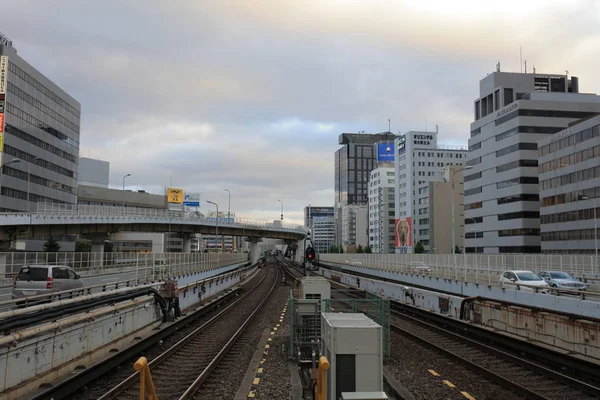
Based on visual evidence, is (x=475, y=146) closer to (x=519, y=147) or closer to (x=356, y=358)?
(x=519, y=147)

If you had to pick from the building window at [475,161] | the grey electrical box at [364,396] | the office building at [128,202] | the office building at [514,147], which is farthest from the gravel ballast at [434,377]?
the office building at [128,202]

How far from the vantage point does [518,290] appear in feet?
72.7

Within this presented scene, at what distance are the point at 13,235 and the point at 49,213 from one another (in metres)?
4.51

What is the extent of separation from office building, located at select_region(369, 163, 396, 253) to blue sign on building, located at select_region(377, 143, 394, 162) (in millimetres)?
14458

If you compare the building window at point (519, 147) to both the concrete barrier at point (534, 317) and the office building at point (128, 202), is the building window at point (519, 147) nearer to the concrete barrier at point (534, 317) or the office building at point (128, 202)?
the concrete barrier at point (534, 317)

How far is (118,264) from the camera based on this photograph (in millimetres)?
49844

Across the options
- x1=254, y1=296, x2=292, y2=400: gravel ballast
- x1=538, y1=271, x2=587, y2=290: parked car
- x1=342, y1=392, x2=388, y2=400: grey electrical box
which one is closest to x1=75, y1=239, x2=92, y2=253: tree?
x1=538, y1=271, x2=587, y2=290: parked car

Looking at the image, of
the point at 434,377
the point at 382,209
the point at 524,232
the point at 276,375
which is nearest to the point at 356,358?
the point at 276,375

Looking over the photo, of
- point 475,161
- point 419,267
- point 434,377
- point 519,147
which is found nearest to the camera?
point 434,377

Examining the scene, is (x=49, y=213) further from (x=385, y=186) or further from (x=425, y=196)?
(x=385, y=186)

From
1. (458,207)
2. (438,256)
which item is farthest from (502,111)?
(438,256)

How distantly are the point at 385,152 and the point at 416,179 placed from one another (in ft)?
167

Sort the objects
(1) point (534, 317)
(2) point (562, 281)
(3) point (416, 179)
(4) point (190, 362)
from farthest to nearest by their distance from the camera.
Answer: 1. (3) point (416, 179)
2. (2) point (562, 281)
3. (1) point (534, 317)
4. (4) point (190, 362)

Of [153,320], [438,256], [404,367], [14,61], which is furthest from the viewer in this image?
[14,61]
